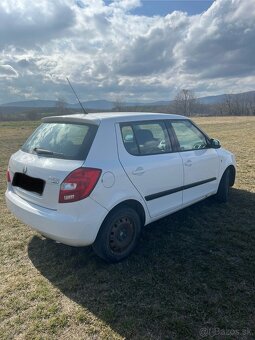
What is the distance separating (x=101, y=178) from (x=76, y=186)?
283 millimetres

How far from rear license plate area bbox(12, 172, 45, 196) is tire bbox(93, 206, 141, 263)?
0.83 metres

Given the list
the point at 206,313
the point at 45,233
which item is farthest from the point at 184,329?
the point at 45,233

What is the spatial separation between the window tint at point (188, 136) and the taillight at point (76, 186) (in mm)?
1846

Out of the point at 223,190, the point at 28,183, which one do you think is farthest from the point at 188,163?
the point at 28,183

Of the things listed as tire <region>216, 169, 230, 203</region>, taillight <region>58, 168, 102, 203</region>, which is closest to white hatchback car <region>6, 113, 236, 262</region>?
taillight <region>58, 168, 102, 203</region>

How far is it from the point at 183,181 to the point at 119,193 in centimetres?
134

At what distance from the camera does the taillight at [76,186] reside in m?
3.14

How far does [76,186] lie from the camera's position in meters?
3.14

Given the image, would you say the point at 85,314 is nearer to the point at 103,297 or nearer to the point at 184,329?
the point at 103,297

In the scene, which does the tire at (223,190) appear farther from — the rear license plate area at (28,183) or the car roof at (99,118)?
the rear license plate area at (28,183)

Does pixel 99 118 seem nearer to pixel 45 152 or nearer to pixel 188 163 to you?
pixel 45 152

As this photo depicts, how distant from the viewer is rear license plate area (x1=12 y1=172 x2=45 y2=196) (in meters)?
3.38

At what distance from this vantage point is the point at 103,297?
3082 millimetres

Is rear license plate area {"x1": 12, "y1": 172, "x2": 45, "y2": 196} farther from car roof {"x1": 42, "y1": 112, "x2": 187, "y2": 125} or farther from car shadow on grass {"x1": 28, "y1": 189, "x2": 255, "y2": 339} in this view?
car shadow on grass {"x1": 28, "y1": 189, "x2": 255, "y2": 339}
